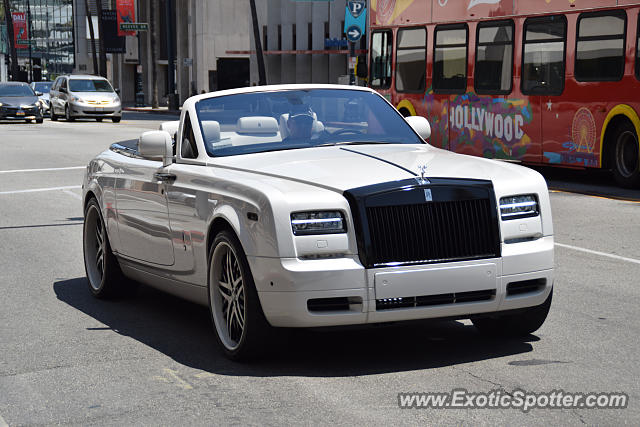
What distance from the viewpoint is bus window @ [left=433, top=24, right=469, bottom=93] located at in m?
21.0

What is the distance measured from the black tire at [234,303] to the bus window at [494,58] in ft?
45.3

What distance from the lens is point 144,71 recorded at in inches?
3342

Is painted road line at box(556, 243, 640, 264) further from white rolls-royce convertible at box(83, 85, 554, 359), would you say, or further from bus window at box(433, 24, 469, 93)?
bus window at box(433, 24, 469, 93)

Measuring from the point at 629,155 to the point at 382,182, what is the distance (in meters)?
12.1

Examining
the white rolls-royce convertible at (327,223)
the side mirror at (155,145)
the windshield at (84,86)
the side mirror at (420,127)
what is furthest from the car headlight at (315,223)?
the windshield at (84,86)

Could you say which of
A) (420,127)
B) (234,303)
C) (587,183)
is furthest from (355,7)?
(234,303)

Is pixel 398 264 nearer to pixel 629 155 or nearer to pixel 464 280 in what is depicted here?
pixel 464 280

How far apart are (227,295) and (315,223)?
3.08 ft

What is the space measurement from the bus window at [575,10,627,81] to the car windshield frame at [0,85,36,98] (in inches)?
1217

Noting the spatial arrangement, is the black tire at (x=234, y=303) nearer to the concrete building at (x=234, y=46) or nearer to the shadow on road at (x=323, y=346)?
the shadow on road at (x=323, y=346)

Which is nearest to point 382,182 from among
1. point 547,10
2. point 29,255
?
point 29,255

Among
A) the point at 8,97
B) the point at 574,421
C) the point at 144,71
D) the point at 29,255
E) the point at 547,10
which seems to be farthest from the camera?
the point at 144,71

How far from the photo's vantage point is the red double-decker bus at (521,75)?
56.7 feet

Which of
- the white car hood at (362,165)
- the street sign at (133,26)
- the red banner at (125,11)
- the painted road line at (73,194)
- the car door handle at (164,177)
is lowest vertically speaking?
the painted road line at (73,194)
